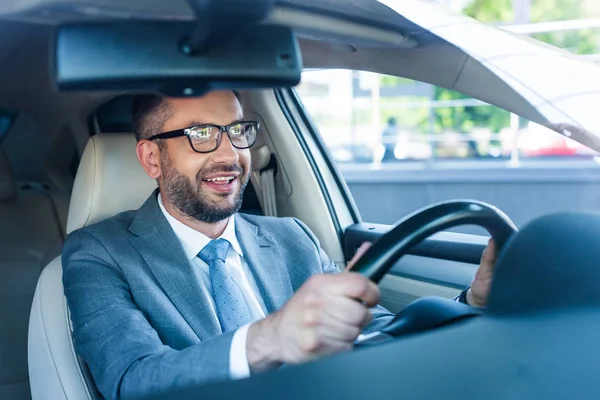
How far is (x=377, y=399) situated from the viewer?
80 cm

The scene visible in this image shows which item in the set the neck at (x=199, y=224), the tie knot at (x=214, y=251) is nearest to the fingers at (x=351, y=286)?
the tie knot at (x=214, y=251)

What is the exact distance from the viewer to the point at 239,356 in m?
1.22

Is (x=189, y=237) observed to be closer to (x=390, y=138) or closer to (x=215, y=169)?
(x=215, y=169)

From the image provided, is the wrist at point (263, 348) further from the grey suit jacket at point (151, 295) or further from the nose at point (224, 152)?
the nose at point (224, 152)

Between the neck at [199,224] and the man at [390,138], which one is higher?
the neck at [199,224]

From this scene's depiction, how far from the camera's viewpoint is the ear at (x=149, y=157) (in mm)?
1955

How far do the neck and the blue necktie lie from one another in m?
0.09

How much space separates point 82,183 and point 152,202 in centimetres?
23

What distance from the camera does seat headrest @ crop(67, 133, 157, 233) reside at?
1988 millimetres

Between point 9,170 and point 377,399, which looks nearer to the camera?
point 377,399

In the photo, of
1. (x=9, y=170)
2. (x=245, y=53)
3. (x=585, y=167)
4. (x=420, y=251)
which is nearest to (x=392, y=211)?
(x=585, y=167)

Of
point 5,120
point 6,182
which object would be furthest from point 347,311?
point 5,120

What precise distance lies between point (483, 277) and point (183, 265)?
746mm

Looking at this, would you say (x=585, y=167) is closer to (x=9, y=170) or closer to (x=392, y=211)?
(x=392, y=211)
